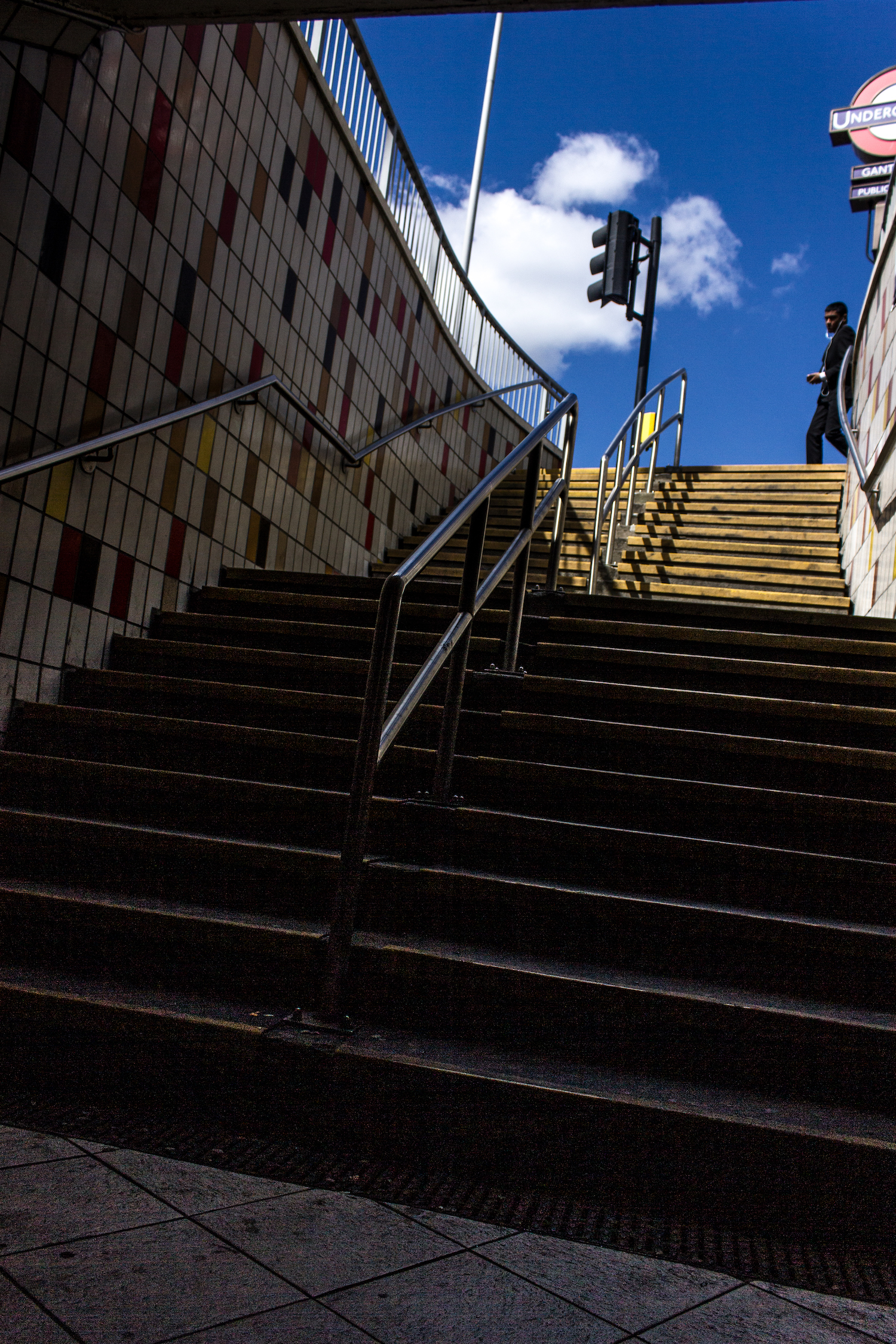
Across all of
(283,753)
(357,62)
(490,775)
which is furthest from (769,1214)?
(357,62)

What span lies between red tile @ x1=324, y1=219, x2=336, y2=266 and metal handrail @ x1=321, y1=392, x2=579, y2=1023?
91.9 inches

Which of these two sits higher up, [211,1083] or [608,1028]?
[608,1028]

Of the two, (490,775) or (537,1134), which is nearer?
(537,1134)

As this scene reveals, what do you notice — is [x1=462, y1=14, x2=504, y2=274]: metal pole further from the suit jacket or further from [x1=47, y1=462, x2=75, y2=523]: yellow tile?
[x1=47, y1=462, x2=75, y2=523]: yellow tile

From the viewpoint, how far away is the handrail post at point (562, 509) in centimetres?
380

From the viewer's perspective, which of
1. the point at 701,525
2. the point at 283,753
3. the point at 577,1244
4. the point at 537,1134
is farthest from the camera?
the point at 701,525

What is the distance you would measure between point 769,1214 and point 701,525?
5.41 meters

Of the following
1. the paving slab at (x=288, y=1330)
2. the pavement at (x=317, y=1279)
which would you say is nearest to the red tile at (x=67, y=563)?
the pavement at (x=317, y=1279)

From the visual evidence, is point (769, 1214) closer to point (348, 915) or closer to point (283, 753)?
point (348, 915)

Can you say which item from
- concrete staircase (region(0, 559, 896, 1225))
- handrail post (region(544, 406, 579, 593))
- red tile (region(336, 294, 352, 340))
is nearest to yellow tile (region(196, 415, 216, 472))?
concrete staircase (region(0, 559, 896, 1225))

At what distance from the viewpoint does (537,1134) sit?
1550 mm

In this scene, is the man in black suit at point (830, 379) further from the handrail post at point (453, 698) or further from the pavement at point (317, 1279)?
the pavement at point (317, 1279)

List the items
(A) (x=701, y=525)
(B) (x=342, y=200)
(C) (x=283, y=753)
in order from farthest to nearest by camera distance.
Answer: (A) (x=701, y=525) → (B) (x=342, y=200) → (C) (x=283, y=753)

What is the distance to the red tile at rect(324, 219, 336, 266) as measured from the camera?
201 inches
